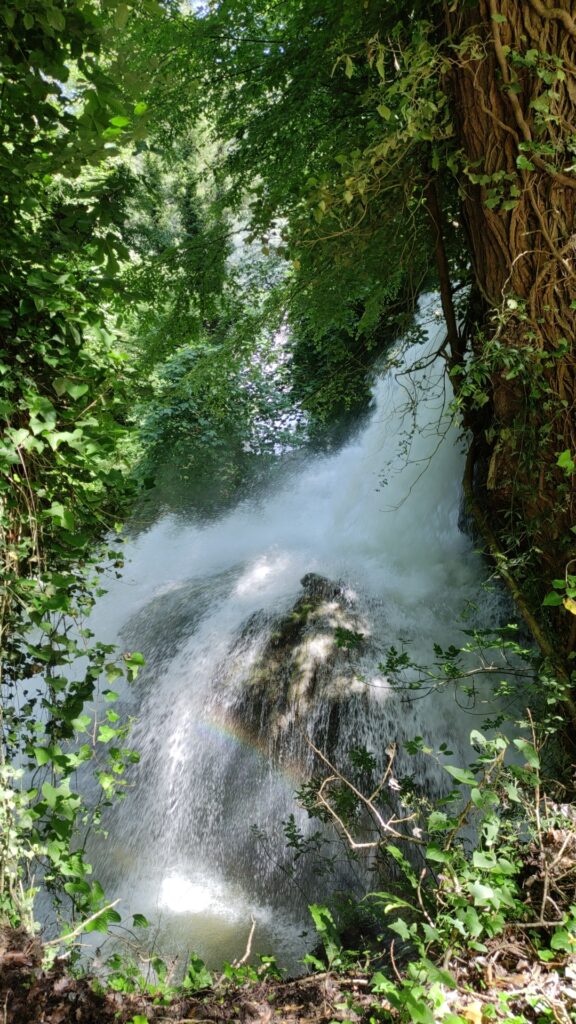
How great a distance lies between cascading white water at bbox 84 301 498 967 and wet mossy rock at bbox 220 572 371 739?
93mm

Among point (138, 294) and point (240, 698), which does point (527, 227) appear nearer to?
point (138, 294)

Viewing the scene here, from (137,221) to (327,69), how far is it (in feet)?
29.5

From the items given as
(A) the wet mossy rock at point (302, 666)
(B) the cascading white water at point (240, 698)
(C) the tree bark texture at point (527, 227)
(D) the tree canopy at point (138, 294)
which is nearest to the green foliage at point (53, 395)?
(D) the tree canopy at point (138, 294)

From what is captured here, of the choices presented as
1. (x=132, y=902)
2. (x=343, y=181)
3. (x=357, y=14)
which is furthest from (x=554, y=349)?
(x=132, y=902)

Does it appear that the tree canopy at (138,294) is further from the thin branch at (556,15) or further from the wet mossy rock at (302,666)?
the wet mossy rock at (302,666)

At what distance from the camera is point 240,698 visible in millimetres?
4930

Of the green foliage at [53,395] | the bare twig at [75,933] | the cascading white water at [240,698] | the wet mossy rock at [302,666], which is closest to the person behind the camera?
the bare twig at [75,933]

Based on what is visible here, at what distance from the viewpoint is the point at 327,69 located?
397 centimetres

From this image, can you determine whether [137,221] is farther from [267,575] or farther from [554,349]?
[554,349]

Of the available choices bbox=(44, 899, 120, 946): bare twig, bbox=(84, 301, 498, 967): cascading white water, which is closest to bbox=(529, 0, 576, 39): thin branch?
bbox=(84, 301, 498, 967): cascading white water

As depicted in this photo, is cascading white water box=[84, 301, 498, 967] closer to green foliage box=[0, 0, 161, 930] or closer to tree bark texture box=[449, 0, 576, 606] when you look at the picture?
tree bark texture box=[449, 0, 576, 606]

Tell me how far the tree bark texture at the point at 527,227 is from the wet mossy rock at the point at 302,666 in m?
2.15

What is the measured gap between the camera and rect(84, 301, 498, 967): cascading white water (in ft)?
13.4

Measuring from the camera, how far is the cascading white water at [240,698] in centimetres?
409
